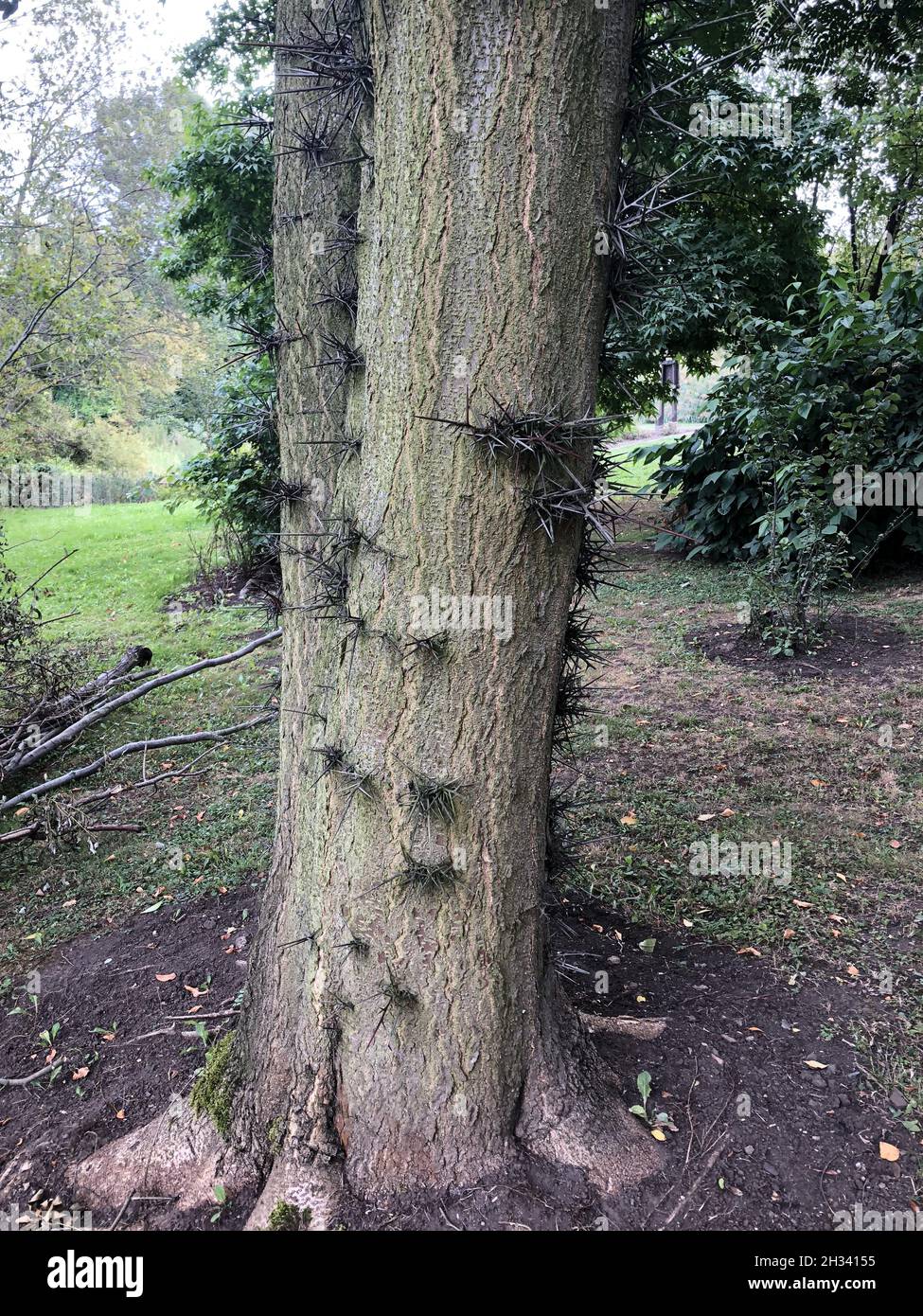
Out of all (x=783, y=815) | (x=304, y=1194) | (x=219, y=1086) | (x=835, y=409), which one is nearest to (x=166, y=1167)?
(x=219, y=1086)

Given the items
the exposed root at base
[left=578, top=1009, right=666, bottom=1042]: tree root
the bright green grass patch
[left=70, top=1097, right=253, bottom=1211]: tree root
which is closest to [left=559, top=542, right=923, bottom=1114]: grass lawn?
[left=578, top=1009, right=666, bottom=1042]: tree root

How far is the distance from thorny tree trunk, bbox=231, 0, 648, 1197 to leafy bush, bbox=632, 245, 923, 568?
4.11 m

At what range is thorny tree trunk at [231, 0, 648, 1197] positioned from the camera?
1693 mm

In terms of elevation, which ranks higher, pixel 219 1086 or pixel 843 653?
pixel 843 653

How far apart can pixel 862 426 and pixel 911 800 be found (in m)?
3.78

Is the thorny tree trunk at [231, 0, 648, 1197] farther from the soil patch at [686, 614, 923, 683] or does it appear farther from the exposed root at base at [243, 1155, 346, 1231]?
the soil patch at [686, 614, 923, 683]

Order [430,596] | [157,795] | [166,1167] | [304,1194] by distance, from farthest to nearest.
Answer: [157,795] → [166,1167] → [304,1194] → [430,596]

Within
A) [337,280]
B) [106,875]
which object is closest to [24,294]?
[106,875]

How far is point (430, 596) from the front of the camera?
1835mm

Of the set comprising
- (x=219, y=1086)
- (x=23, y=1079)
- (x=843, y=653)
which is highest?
(x=843, y=653)

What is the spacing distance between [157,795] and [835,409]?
6160mm

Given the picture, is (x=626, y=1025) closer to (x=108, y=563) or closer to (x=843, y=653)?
(x=843, y=653)

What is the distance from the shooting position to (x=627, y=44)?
69.7 inches

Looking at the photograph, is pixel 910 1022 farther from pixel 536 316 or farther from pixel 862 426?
pixel 862 426
